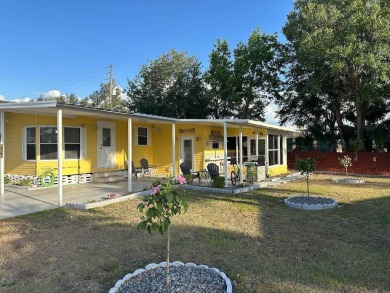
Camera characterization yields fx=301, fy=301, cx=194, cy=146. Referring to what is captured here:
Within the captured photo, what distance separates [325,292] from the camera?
325 cm

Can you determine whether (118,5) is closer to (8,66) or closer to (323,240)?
(323,240)

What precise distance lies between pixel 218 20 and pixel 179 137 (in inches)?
302

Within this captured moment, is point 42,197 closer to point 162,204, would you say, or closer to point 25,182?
point 25,182

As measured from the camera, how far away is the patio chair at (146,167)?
13.5m

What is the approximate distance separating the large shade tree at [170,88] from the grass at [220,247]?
17065 millimetres

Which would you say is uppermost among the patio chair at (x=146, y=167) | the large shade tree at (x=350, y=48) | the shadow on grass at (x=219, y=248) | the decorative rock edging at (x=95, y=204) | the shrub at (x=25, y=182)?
the large shade tree at (x=350, y=48)

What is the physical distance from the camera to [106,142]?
12.5 metres

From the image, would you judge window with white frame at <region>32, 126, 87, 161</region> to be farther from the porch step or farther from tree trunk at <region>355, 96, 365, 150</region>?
tree trunk at <region>355, 96, 365, 150</region>

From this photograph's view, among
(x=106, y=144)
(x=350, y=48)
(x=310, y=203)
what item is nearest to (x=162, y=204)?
(x=310, y=203)

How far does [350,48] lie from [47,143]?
13899 millimetres

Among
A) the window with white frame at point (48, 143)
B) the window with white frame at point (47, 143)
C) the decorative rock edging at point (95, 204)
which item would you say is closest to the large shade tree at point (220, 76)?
the window with white frame at point (48, 143)

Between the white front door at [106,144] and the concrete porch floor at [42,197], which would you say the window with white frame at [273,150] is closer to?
the concrete porch floor at [42,197]

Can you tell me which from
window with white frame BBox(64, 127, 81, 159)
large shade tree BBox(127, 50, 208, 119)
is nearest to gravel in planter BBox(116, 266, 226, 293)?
window with white frame BBox(64, 127, 81, 159)

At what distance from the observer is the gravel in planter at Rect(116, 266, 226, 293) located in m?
3.18
